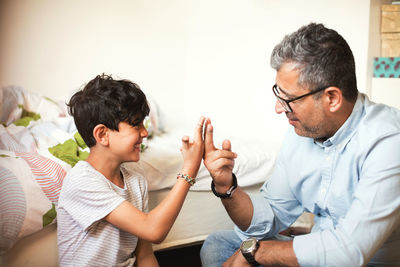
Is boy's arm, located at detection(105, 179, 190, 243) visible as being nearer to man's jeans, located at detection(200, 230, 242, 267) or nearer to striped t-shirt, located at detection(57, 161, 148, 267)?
striped t-shirt, located at detection(57, 161, 148, 267)

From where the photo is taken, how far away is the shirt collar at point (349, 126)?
1.17 m

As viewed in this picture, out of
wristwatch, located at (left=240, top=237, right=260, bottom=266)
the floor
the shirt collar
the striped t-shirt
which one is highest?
the shirt collar

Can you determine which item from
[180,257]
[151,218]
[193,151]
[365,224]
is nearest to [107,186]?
[151,218]

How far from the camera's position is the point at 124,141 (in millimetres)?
1146

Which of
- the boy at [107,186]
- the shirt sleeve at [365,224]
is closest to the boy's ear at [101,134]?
the boy at [107,186]

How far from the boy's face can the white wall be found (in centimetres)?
137

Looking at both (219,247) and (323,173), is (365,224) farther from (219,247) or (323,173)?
(219,247)

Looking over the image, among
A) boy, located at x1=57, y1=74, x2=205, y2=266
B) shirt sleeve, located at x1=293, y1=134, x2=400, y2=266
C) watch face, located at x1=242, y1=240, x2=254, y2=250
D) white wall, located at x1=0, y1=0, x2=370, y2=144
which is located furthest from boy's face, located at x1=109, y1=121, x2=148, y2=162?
white wall, located at x1=0, y1=0, x2=370, y2=144

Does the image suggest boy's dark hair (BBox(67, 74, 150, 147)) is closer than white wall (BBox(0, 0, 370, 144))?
Yes

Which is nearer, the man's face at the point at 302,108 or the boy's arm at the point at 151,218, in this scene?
the boy's arm at the point at 151,218

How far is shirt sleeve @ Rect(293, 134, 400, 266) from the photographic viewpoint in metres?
1.00

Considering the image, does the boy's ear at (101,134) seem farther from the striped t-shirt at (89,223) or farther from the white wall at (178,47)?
the white wall at (178,47)

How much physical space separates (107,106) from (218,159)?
0.37m

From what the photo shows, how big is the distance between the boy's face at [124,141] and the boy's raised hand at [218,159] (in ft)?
0.71
